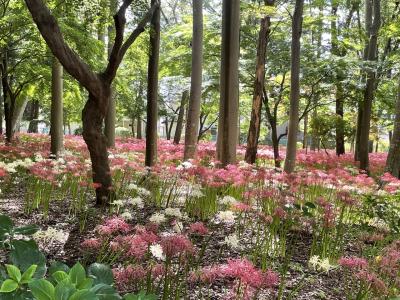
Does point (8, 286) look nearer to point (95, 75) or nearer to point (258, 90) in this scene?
point (95, 75)

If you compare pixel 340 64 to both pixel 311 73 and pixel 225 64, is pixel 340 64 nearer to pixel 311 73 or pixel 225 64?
pixel 311 73

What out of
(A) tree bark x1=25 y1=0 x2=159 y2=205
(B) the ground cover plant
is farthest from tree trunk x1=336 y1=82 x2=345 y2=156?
(A) tree bark x1=25 y1=0 x2=159 y2=205

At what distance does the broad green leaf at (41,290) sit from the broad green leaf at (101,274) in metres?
0.34

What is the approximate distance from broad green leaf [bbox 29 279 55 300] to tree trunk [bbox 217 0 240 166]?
7.03 m

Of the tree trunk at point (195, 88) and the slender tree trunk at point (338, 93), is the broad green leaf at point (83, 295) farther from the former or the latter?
the slender tree trunk at point (338, 93)

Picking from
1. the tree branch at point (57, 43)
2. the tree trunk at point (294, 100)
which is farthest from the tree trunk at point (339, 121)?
the tree branch at point (57, 43)

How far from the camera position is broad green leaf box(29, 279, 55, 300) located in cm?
80

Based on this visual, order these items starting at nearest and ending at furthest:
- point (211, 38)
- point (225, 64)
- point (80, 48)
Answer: point (225, 64) < point (80, 48) < point (211, 38)

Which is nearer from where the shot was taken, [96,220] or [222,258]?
[222,258]

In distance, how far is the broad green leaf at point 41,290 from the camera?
80cm

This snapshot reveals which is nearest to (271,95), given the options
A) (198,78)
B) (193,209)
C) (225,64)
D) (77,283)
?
(198,78)

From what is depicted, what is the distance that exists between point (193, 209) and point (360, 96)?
380 inches

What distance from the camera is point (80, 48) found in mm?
8422

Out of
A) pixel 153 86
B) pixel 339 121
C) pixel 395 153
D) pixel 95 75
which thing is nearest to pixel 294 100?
pixel 395 153
